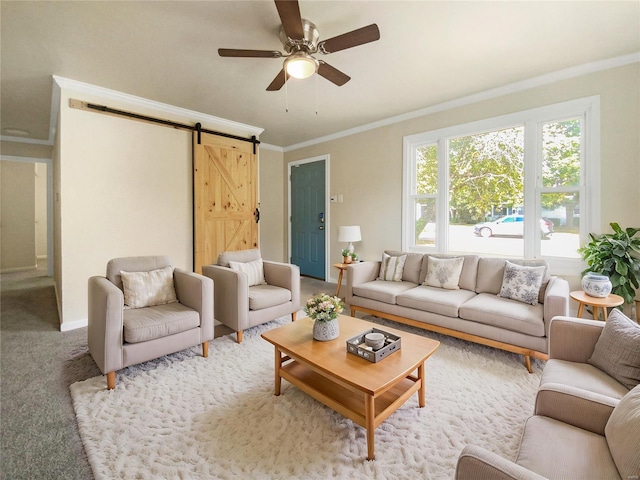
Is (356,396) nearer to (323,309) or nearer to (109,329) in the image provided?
(323,309)

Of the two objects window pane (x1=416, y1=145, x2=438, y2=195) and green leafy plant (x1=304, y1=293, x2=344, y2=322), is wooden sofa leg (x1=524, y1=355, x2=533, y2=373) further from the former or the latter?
window pane (x1=416, y1=145, x2=438, y2=195)

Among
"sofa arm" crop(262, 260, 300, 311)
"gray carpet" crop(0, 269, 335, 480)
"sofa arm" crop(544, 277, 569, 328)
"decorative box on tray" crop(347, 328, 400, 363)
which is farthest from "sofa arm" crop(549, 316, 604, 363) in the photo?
"gray carpet" crop(0, 269, 335, 480)

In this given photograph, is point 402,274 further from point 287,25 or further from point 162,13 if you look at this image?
point 162,13

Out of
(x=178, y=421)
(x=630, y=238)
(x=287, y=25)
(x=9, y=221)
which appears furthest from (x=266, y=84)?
(x=9, y=221)

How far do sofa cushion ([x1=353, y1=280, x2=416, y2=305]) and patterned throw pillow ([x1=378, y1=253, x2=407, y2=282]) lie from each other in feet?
0.30

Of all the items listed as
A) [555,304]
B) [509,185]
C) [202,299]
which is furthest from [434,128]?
[202,299]

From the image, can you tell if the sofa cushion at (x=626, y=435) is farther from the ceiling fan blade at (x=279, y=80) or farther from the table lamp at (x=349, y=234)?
the table lamp at (x=349, y=234)

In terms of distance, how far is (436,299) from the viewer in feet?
9.54

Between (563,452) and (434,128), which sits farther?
(434,128)

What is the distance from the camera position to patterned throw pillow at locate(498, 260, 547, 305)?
2701mm

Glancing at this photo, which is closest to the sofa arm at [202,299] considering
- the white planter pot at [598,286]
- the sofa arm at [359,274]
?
the sofa arm at [359,274]

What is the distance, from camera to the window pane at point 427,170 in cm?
413

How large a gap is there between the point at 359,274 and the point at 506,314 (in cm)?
158

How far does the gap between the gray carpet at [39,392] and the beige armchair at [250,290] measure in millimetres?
396
